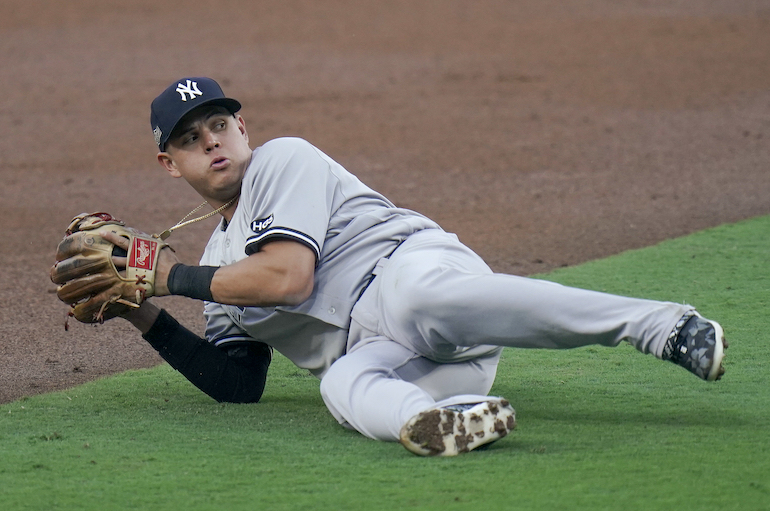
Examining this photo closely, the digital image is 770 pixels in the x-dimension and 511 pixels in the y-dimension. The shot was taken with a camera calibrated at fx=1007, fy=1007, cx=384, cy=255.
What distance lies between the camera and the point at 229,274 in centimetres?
229

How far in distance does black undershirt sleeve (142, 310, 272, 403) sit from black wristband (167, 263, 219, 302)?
0.70 ft

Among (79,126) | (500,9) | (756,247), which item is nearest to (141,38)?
(79,126)

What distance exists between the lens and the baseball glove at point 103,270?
2.39 meters

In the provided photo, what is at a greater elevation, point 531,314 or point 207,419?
point 531,314

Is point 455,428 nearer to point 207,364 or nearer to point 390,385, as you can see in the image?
point 390,385

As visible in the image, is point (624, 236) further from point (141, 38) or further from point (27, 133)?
point (141, 38)

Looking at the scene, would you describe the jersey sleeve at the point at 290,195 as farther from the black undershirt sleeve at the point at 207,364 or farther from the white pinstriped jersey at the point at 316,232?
the black undershirt sleeve at the point at 207,364

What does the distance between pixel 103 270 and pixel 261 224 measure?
40cm

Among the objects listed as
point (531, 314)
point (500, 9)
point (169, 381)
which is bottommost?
point (169, 381)

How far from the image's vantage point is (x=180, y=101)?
8.10 feet

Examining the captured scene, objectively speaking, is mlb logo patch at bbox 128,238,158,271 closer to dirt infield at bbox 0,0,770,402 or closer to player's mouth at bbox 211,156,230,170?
player's mouth at bbox 211,156,230,170

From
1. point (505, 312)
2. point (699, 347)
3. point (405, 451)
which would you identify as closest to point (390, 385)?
point (405, 451)

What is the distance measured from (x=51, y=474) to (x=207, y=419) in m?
0.49

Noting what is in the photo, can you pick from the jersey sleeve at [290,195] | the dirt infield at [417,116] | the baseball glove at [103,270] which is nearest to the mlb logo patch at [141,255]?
the baseball glove at [103,270]
